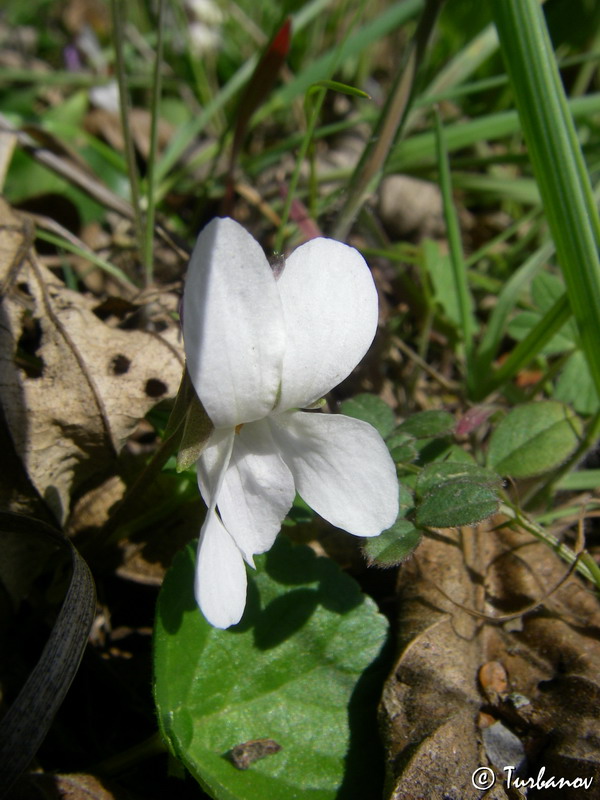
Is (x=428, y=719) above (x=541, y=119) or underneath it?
underneath

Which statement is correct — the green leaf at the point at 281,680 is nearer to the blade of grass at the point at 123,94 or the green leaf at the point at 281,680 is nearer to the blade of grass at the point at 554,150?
the blade of grass at the point at 554,150

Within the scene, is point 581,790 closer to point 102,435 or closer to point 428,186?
point 102,435

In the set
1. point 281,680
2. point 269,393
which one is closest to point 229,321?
point 269,393

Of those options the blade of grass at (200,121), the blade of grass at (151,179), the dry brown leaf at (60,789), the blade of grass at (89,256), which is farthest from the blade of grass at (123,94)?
the dry brown leaf at (60,789)

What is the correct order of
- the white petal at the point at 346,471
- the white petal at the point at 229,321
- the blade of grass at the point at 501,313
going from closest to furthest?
the white petal at the point at 229,321, the white petal at the point at 346,471, the blade of grass at the point at 501,313

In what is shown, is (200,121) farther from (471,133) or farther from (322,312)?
(322,312)

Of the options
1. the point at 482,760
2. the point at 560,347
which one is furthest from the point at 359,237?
the point at 482,760
